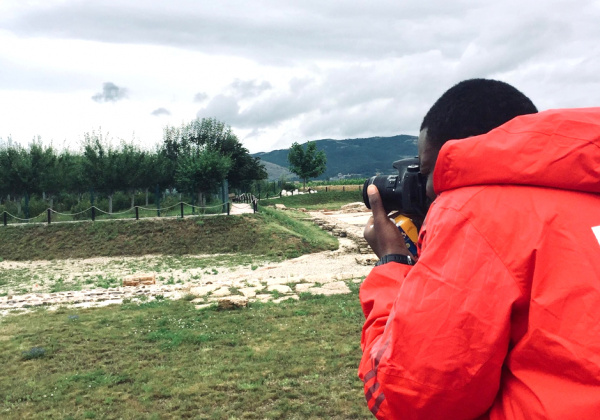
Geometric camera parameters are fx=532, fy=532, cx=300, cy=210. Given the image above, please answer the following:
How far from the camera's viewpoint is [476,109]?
1447mm

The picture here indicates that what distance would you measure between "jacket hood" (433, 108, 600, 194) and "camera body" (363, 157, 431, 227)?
477 mm

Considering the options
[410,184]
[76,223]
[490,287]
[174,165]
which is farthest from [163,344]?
[174,165]

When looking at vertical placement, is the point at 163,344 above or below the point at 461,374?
below

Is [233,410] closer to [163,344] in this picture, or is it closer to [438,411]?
[163,344]

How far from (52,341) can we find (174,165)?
34504mm

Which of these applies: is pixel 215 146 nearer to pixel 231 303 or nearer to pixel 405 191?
pixel 231 303

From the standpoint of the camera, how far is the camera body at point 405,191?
170cm

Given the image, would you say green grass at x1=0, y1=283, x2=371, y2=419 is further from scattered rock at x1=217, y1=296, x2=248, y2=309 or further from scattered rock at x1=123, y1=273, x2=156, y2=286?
scattered rock at x1=123, y1=273, x2=156, y2=286

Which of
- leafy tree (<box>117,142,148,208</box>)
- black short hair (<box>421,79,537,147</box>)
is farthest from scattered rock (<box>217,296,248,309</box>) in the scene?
leafy tree (<box>117,142,148,208</box>)

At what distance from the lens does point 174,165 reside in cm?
4134

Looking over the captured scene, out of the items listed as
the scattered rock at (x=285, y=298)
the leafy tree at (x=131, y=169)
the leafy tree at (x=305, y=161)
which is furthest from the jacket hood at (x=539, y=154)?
the leafy tree at (x=305, y=161)

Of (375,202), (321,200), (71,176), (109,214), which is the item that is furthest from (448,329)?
(321,200)

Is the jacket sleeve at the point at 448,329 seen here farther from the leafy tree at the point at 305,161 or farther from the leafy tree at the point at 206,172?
the leafy tree at the point at 305,161

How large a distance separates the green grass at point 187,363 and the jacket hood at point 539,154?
4105mm
